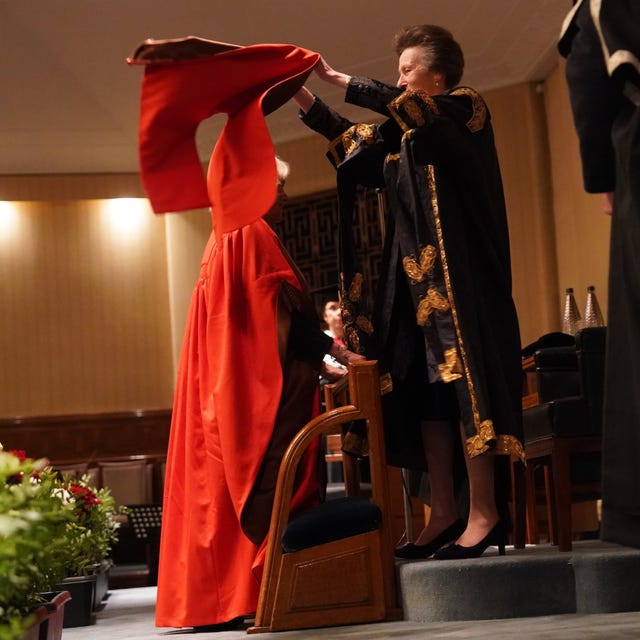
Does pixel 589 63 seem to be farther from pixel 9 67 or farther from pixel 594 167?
pixel 9 67

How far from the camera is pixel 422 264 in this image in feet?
9.93

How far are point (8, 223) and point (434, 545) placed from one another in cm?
805

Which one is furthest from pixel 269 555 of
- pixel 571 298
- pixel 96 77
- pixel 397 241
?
pixel 96 77

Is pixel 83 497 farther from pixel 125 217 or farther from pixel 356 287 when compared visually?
pixel 125 217

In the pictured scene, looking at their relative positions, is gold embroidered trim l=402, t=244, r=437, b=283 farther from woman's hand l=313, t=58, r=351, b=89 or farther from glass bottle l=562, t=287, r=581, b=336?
glass bottle l=562, t=287, r=581, b=336

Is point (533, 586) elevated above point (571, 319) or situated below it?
below

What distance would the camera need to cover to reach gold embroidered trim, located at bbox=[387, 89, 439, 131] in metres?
2.94

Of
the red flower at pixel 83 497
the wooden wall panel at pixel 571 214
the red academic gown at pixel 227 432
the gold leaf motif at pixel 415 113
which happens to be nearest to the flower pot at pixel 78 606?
the red flower at pixel 83 497

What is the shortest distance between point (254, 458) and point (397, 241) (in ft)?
2.55

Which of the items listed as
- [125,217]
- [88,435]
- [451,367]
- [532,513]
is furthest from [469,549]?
[125,217]

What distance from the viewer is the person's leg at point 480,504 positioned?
2.89 meters

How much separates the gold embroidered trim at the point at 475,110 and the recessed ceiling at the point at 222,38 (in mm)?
4600

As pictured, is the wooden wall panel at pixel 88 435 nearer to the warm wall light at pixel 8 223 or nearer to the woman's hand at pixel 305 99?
the warm wall light at pixel 8 223

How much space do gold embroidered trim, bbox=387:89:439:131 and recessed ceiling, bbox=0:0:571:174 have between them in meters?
4.70
